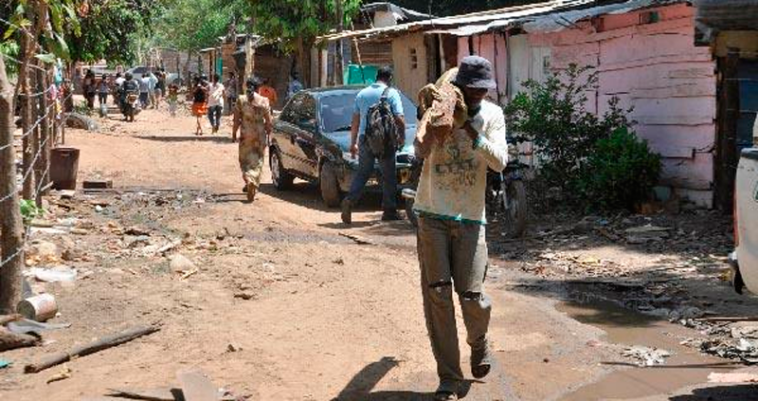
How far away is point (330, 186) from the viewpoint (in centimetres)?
1445

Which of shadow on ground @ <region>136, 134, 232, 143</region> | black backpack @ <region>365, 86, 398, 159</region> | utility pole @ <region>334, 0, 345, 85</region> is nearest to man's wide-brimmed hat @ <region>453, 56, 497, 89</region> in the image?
black backpack @ <region>365, 86, 398, 159</region>

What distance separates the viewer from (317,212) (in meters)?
14.3

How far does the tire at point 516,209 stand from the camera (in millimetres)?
11477

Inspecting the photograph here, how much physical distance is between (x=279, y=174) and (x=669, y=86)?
6.39 m

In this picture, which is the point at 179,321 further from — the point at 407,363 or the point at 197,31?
the point at 197,31

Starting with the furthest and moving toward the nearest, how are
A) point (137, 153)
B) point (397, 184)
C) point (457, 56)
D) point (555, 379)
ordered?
1. point (137, 153)
2. point (457, 56)
3. point (397, 184)
4. point (555, 379)

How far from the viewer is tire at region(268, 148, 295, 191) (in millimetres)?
16766

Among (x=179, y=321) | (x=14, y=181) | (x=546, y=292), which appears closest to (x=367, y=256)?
(x=546, y=292)

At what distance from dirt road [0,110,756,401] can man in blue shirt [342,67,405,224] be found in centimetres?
27

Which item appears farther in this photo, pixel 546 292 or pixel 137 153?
pixel 137 153

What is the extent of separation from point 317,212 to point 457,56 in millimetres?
7176

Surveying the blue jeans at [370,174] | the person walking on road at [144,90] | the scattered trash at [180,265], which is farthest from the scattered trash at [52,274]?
the person walking on road at [144,90]

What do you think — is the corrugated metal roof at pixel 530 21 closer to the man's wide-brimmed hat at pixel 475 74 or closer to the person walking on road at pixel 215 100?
the man's wide-brimmed hat at pixel 475 74

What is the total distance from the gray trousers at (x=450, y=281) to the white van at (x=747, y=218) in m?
1.29
